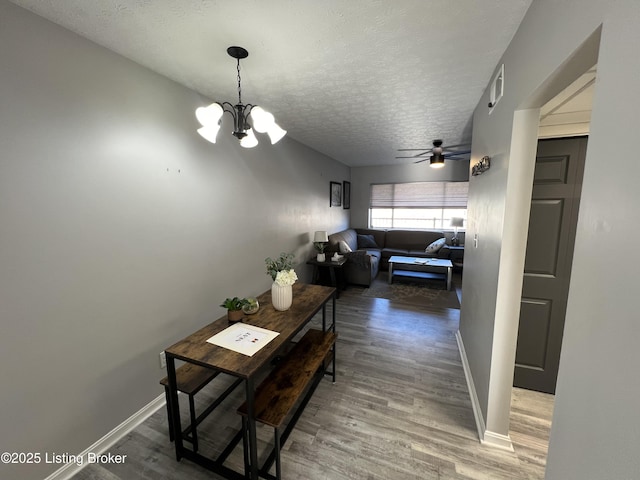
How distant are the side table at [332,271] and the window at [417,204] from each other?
2.61 m

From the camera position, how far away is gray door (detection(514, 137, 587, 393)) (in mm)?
1834

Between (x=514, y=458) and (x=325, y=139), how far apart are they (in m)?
3.69

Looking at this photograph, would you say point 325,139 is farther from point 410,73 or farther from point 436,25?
point 436,25

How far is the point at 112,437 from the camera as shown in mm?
1632

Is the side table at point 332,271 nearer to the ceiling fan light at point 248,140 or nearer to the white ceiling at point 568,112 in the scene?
the ceiling fan light at point 248,140

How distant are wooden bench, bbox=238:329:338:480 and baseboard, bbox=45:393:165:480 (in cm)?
98

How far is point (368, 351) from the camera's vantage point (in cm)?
265

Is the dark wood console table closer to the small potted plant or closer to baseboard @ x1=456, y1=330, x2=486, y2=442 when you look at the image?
the small potted plant

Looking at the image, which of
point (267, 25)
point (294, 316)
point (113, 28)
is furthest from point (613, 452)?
point (113, 28)

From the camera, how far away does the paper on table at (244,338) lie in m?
1.38

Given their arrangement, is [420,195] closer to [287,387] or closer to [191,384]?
[287,387]

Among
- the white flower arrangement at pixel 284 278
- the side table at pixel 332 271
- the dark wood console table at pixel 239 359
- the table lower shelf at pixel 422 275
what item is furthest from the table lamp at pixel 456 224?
the white flower arrangement at pixel 284 278

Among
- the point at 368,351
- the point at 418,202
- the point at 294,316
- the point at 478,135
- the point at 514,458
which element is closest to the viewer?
the point at 514,458

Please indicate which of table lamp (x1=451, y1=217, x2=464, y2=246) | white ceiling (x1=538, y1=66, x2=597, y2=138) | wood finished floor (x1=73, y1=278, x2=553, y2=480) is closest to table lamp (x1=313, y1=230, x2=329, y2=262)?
wood finished floor (x1=73, y1=278, x2=553, y2=480)
